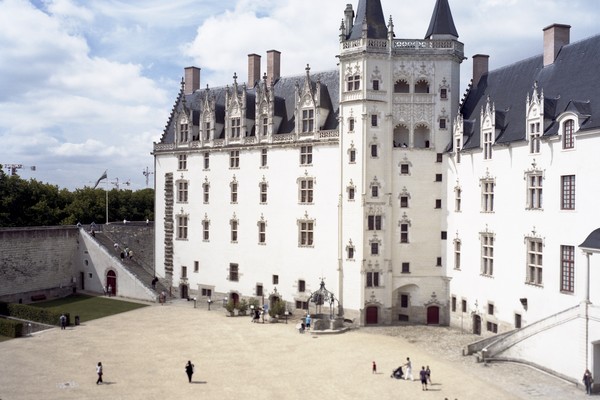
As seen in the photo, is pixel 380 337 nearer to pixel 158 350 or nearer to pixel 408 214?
pixel 408 214

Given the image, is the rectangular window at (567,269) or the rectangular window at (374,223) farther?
the rectangular window at (374,223)

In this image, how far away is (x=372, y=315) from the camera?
41.0m

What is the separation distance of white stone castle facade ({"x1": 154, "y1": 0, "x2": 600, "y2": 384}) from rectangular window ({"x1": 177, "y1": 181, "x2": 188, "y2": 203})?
0.47 feet

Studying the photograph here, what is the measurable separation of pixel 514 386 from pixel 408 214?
52.7 ft

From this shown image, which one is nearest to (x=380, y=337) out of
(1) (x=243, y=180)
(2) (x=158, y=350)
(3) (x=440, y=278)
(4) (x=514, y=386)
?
(3) (x=440, y=278)

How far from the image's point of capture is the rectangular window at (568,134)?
3028 centimetres

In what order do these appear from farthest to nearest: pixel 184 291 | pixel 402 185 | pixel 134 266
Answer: pixel 134 266, pixel 184 291, pixel 402 185

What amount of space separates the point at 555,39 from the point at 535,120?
296 inches

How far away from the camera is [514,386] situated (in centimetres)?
2736

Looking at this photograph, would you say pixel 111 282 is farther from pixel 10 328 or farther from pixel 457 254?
pixel 457 254

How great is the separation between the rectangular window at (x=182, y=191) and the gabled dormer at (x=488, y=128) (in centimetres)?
2691

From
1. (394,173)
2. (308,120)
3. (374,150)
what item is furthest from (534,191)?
(308,120)

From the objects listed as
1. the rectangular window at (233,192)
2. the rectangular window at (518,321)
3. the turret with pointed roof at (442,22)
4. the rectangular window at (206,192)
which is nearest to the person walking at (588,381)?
the rectangular window at (518,321)

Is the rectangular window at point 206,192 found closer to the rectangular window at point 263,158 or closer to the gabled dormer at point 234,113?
the gabled dormer at point 234,113
